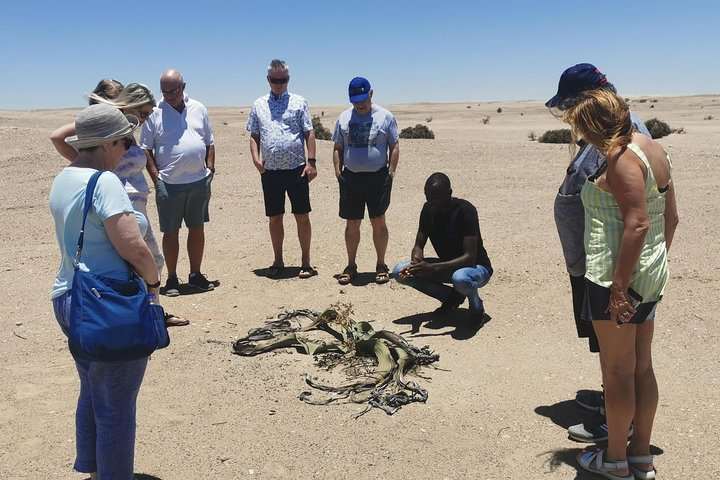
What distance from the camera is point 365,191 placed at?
22.9ft

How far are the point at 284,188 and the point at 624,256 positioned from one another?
4.63 meters

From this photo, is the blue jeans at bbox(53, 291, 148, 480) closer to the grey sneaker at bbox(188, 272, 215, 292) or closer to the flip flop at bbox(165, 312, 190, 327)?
the flip flop at bbox(165, 312, 190, 327)

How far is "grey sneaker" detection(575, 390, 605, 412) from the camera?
13.7ft

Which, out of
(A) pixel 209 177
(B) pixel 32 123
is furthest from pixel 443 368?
(B) pixel 32 123

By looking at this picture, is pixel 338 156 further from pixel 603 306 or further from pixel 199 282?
pixel 603 306

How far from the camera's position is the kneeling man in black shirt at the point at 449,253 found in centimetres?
546

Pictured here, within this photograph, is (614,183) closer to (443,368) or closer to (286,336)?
(443,368)

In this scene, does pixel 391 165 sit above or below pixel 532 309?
above

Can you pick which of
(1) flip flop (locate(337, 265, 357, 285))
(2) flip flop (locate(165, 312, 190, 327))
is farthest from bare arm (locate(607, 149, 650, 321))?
(1) flip flop (locate(337, 265, 357, 285))

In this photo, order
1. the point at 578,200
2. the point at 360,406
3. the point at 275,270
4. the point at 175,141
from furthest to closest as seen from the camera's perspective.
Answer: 1. the point at 275,270
2. the point at 175,141
3. the point at 360,406
4. the point at 578,200

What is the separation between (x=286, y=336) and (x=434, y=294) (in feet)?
4.18

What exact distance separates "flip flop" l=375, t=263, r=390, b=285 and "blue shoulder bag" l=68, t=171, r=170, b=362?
4202 millimetres

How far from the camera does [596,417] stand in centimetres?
399

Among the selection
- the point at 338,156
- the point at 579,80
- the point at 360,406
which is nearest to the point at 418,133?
the point at 338,156
